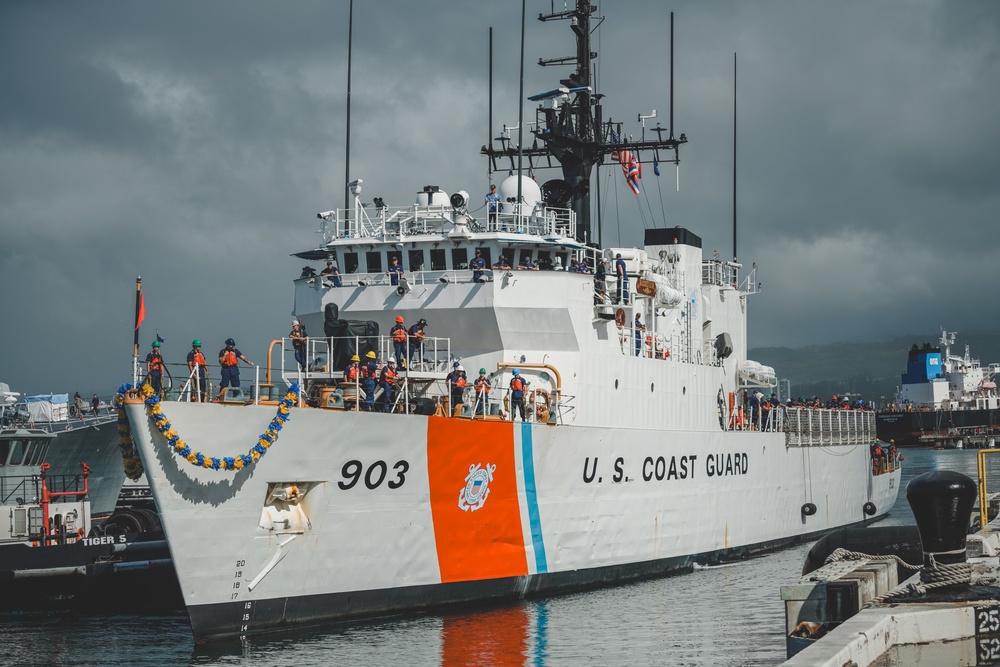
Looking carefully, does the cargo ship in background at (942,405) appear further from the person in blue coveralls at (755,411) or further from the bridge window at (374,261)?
the bridge window at (374,261)

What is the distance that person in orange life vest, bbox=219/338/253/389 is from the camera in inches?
663

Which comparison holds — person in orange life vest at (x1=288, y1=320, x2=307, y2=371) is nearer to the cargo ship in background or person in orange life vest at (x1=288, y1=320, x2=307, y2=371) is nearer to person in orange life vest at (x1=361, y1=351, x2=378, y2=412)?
person in orange life vest at (x1=361, y1=351, x2=378, y2=412)

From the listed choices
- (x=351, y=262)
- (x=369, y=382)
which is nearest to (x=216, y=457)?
(x=369, y=382)

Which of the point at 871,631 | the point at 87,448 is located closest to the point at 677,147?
the point at 87,448

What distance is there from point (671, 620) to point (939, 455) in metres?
69.0

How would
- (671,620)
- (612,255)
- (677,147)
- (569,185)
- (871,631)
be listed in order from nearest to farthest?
(871,631), (671,620), (612,255), (569,185), (677,147)

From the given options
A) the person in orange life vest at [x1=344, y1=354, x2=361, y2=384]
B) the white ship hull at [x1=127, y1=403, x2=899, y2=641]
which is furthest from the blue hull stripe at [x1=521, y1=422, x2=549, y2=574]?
the person in orange life vest at [x1=344, y1=354, x2=361, y2=384]

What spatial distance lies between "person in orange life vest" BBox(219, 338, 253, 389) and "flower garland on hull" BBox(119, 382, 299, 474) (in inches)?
44.0

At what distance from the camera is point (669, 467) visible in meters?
22.9

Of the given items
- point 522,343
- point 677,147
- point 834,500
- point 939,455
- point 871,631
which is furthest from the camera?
point 939,455

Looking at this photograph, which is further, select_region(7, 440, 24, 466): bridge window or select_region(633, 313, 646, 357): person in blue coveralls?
select_region(7, 440, 24, 466): bridge window

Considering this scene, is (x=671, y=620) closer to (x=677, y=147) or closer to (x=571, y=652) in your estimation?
(x=571, y=652)

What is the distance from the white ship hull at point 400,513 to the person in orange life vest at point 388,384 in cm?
61

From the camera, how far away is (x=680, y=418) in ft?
80.9
